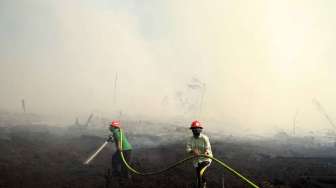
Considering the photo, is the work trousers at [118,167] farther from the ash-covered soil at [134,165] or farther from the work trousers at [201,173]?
the work trousers at [201,173]

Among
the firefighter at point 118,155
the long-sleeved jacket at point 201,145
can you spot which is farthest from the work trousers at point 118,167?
the long-sleeved jacket at point 201,145

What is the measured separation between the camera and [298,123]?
4928cm

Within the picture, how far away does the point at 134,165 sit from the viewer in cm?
1688

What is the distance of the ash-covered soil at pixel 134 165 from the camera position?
13375 millimetres

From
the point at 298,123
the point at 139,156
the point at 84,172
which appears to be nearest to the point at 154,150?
the point at 139,156

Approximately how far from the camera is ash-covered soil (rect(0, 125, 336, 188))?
13375mm

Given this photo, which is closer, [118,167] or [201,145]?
[201,145]

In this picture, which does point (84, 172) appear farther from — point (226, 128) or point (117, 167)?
point (226, 128)

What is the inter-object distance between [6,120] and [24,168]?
1967 cm

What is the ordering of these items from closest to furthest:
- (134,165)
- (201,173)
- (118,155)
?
(201,173) < (118,155) < (134,165)

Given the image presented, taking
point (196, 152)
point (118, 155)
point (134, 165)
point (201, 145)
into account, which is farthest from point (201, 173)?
point (134, 165)

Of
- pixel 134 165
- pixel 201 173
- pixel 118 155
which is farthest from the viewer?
pixel 134 165

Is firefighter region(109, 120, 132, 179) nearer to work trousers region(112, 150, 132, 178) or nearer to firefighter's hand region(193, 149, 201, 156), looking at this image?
work trousers region(112, 150, 132, 178)

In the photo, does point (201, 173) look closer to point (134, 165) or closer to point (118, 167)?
point (118, 167)
